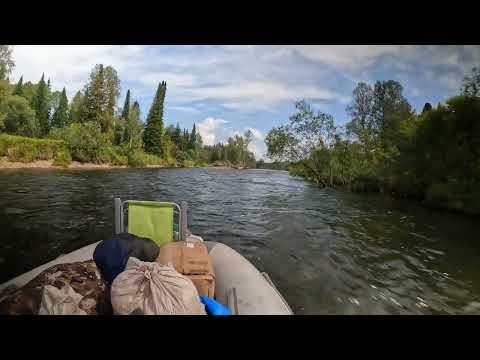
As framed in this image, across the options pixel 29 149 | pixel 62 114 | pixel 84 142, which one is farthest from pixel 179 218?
pixel 62 114

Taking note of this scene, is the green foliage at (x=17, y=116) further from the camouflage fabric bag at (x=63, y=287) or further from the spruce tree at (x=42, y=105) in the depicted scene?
the camouflage fabric bag at (x=63, y=287)

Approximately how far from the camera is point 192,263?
2.03 metres

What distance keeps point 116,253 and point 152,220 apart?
807mm

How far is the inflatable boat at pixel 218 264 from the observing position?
1.90 meters

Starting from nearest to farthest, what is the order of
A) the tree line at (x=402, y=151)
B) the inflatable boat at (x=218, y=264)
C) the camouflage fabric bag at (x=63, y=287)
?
the camouflage fabric bag at (x=63, y=287) → the inflatable boat at (x=218, y=264) → the tree line at (x=402, y=151)

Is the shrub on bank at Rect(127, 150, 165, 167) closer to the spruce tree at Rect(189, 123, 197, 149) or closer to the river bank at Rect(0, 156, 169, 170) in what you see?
the river bank at Rect(0, 156, 169, 170)

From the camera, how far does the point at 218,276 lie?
239 cm

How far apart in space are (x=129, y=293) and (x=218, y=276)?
1.11 m

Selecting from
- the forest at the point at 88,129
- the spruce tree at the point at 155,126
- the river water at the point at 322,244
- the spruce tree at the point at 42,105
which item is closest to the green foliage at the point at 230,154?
the forest at the point at 88,129

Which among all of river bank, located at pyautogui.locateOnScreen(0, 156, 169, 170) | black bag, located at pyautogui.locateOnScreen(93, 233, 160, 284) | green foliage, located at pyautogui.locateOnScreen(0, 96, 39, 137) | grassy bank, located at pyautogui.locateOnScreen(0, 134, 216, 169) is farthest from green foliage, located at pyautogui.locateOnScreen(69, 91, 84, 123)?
black bag, located at pyautogui.locateOnScreen(93, 233, 160, 284)

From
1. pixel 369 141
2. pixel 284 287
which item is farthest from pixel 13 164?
pixel 369 141

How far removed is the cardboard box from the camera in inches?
77.2
